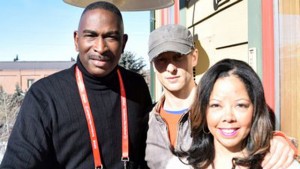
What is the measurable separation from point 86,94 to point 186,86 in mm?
513

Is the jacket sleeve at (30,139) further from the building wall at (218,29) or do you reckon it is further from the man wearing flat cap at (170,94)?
the building wall at (218,29)

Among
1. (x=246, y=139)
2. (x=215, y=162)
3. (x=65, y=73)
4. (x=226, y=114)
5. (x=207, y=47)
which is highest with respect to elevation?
(x=207, y=47)

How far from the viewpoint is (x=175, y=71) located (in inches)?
81.6

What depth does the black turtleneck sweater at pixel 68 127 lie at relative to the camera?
1746mm

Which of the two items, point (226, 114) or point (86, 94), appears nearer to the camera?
point (226, 114)

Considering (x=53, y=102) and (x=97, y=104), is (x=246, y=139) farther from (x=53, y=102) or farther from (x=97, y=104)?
(x=53, y=102)

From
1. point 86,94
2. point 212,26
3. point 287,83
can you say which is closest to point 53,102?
point 86,94

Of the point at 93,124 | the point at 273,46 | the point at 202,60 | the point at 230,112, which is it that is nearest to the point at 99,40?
the point at 93,124

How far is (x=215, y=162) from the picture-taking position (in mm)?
1693

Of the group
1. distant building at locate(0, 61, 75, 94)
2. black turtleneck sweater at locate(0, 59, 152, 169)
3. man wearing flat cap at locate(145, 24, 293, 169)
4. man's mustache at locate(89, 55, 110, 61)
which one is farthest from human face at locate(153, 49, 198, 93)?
distant building at locate(0, 61, 75, 94)

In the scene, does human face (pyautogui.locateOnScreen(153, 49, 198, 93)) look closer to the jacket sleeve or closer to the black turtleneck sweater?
the black turtleneck sweater

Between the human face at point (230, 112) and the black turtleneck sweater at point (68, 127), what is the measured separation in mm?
540

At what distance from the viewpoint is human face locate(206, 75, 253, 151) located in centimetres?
157

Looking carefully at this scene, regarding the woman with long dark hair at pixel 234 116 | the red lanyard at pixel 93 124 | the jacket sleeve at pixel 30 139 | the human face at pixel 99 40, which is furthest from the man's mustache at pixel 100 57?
the woman with long dark hair at pixel 234 116
